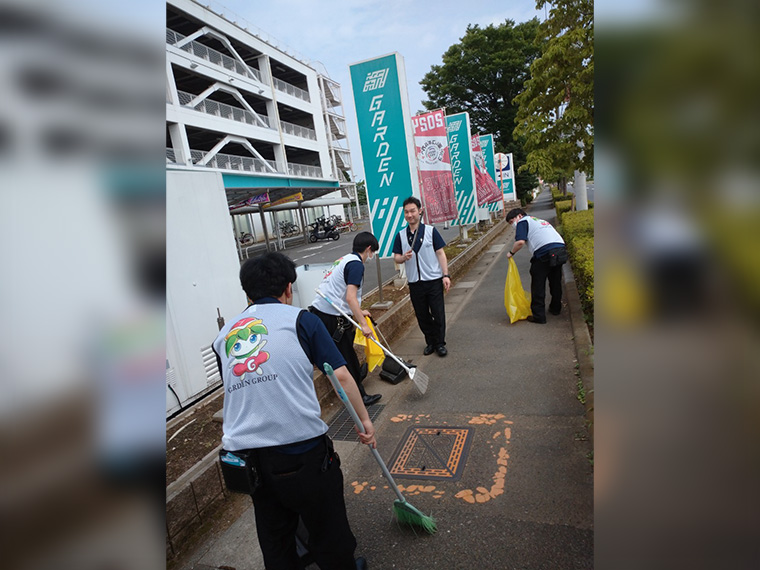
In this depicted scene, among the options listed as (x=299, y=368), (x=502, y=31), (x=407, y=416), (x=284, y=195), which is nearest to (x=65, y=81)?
(x=299, y=368)

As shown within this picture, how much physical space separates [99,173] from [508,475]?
3277mm

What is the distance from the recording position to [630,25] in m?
0.45

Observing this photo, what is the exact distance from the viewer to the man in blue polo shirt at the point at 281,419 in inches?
78.2

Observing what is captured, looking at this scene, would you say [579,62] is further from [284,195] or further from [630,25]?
[284,195]

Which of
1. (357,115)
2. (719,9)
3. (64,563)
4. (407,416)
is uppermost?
(357,115)

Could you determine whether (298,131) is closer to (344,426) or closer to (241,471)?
(344,426)

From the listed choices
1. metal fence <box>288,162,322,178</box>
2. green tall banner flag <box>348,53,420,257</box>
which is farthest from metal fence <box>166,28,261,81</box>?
green tall banner flag <box>348,53,420,257</box>

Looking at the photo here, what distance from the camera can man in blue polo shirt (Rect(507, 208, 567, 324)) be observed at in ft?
19.4

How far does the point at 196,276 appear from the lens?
421cm

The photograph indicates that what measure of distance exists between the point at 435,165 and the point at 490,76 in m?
Result: 19.7

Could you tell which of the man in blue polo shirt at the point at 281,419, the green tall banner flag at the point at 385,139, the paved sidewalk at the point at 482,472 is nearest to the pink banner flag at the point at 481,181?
the green tall banner flag at the point at 385,139

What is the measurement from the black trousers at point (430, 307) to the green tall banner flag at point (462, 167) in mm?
8055

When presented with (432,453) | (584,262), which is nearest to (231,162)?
(584,262)

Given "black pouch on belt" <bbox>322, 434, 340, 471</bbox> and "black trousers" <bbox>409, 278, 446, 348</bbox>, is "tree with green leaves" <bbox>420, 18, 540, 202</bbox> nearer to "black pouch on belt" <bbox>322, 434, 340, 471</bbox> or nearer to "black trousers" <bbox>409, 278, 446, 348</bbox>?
"black trousers" <bbox>409, 278, 446, 348</bbox>
